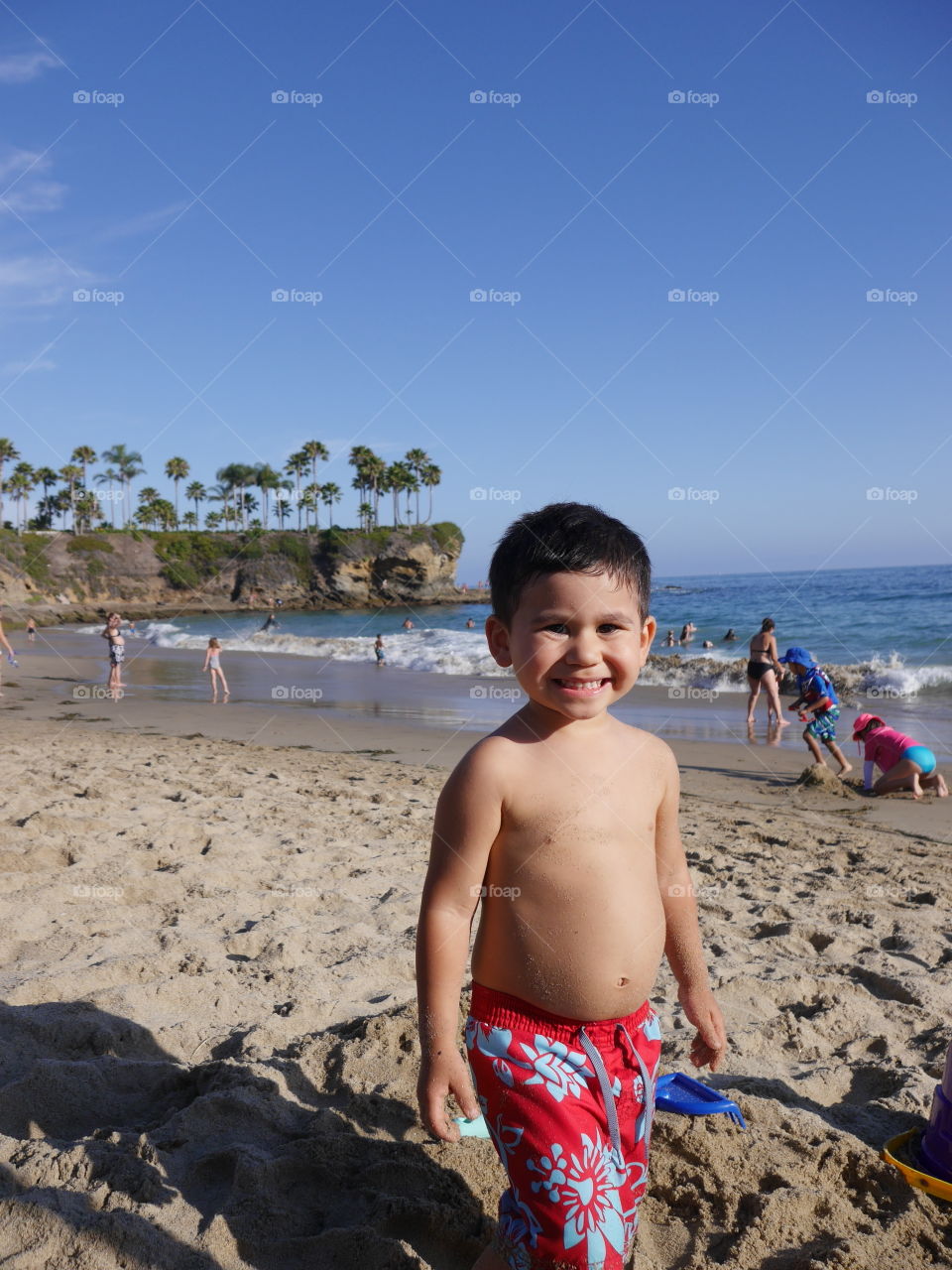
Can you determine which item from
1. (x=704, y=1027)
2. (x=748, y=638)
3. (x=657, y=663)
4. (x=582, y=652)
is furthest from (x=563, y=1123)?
(x=748, y=638)

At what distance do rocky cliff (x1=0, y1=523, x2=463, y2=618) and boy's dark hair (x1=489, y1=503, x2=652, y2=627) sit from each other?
71.1 meters

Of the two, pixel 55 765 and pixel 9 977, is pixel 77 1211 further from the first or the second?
pixel 55 765

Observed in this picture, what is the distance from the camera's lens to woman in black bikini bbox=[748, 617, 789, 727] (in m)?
13.2

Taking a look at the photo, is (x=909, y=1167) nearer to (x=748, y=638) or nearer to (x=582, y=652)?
(x=582, y=652)

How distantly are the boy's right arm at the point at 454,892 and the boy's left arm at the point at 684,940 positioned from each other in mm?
523

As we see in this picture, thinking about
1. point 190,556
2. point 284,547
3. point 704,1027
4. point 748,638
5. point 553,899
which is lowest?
point 748,638

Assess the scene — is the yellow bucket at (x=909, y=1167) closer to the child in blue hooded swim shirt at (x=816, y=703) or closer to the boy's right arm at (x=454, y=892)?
the boy's right arm at (x=454, y=892)

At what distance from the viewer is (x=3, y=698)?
16312 mm

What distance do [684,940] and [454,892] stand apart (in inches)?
27.2

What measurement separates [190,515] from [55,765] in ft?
333

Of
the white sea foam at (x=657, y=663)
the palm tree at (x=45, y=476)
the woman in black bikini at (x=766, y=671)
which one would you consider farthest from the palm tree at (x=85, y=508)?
the woman in black bikini at (x=766, y=671)

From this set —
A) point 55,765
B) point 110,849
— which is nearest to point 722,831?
point 110,849

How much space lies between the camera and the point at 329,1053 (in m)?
2.92

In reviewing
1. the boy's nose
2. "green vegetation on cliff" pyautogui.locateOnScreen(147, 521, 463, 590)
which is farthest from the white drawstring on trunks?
"green vegetation on cliff" pyautogui.locateOnScreen(147, 521, 463, 590)
